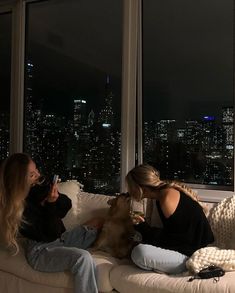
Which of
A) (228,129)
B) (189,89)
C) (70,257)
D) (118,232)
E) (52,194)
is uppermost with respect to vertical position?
(189,89)

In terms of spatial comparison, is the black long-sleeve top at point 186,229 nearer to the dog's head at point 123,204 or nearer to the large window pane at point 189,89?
the dog's head at point 123,204

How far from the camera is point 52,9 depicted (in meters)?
4.51

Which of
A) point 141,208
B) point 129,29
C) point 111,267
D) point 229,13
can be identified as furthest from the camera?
point 129,29

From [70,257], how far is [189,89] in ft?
5.97

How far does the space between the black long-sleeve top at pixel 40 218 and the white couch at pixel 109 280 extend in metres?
0.22

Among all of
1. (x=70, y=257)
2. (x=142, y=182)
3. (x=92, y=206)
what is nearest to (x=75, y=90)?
(x=92, y=206)

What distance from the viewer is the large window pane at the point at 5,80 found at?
4.81m

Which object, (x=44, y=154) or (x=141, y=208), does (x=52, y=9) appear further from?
(x=141, y=208)

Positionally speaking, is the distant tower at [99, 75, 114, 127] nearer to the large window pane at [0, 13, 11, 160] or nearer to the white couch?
the large window pane at [0, 13, 11, 160]

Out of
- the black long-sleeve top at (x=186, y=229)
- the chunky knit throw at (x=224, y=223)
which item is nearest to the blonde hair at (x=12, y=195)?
the black long-sleeve top at (x=186, y=229)

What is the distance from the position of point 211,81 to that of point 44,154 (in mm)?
1995

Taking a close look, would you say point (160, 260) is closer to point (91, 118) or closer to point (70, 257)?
point (70, 257)

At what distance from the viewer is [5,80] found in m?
4.83

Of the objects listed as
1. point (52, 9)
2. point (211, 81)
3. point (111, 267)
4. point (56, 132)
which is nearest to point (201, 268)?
point (111, 267)
